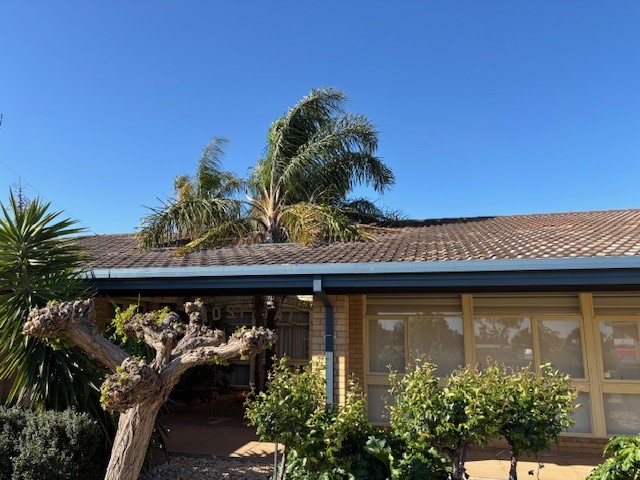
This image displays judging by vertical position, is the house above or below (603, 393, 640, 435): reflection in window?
above

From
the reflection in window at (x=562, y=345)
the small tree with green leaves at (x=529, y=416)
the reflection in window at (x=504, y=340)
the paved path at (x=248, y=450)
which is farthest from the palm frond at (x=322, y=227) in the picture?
the small tree with green leaves at (x=529, y=416)

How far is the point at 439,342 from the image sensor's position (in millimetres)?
7672

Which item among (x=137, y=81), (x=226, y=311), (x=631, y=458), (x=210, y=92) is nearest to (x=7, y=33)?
(x=137, y=81)

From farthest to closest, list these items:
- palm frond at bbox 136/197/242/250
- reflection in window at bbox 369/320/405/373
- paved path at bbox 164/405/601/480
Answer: palm frond at bbox 136/197/242/250, reflection in window at bbox 369/320/405/373, paved path at bbox 164/405/601/480

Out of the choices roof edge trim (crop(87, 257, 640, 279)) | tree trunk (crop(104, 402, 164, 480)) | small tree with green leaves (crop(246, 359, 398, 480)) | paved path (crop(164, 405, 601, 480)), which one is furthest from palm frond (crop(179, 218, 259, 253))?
small tree with green leaves (crop(246, 359, 398, 480))

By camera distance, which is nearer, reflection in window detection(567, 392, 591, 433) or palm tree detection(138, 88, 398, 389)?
reflection in window detection(567, 392, 591, 433)

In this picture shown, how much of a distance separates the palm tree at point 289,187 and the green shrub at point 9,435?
4.50 meters

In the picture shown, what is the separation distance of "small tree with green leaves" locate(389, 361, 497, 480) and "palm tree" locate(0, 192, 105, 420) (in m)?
3.63

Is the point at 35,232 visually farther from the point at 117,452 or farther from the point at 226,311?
the point at 226,311

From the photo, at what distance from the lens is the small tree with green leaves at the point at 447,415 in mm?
4012

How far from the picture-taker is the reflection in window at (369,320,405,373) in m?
7.73

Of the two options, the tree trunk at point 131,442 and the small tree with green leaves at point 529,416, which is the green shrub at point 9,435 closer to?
the tree trunk at point 131,442

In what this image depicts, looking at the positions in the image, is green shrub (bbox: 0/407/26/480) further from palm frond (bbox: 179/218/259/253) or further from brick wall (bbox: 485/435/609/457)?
brick wall (bbox: 485/435/609/457)

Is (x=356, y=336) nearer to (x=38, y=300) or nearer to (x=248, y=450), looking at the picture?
(x=248, y=450)
